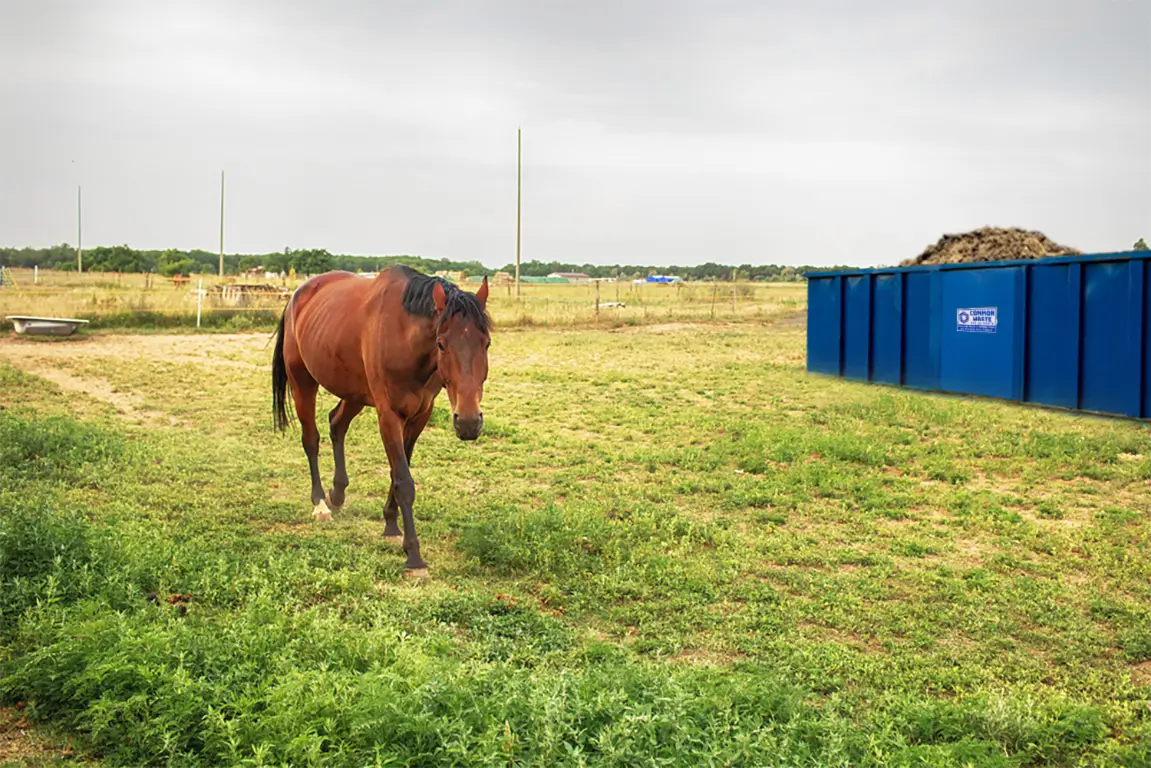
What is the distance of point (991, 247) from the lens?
1493cm

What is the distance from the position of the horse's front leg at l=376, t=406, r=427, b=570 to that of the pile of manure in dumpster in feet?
36.7

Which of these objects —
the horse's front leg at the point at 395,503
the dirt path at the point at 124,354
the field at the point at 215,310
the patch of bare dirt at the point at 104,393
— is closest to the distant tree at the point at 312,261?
the field at the point at 215,310

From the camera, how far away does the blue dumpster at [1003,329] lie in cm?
1006

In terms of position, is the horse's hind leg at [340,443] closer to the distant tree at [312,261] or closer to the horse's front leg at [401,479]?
the horse's front leg at [401,479]

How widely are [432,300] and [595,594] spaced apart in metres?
2.17

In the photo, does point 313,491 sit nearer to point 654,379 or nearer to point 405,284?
point 405,284

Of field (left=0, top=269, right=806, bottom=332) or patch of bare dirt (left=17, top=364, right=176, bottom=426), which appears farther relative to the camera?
field (left=0, top=269, right=806, bottom=332)

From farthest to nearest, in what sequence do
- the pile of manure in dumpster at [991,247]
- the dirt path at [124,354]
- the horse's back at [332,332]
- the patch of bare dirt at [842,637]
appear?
the pile of manure in dumpster at [991,247] < the dirt path at [124,354] < the horse's back at [332,332] < the patch of bare dirt at [842,637]

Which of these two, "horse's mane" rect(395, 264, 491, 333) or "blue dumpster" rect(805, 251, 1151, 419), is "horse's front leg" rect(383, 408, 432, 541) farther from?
"blue dumpster" rect(805, 251, 1151, 419)

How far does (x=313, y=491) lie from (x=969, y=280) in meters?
9.68

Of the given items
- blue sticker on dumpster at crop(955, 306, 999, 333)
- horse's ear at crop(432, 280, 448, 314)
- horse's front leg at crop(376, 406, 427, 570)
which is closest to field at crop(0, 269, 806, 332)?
blue sticker on dumpster at crop(955, 306, 999, 333)

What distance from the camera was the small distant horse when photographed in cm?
539

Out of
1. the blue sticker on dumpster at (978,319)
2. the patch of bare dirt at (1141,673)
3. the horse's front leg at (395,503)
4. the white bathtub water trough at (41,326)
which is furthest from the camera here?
the white bathtub water trough at (41,326)

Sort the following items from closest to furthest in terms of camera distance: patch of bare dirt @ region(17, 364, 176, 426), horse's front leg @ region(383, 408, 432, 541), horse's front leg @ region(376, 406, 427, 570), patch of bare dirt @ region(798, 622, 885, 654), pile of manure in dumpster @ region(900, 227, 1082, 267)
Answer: patch of bare dirt @ region(798, 622, 885, 654)
horse's front leg @ region(376, 406, 427, 570)
horse's front leg @ region(383, 408, 432, 541)
patch of bare dirt @ region(17, 364, 176, 426)
pile of manure in dumpster @ region(900, 227, 1082, 267)
